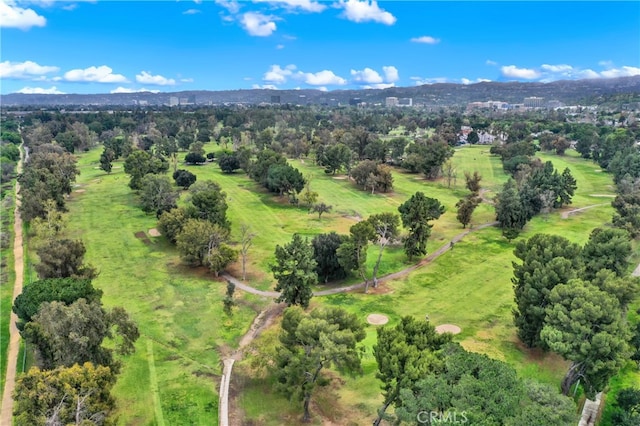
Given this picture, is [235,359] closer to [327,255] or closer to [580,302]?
[327,255]

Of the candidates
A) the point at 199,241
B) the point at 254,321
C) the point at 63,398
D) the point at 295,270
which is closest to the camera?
the point at 63,398

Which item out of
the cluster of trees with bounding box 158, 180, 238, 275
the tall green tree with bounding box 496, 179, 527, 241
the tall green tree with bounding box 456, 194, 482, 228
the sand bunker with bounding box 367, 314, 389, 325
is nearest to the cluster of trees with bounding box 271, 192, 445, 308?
the sand bunker with bounding box 367, 314, 389, 325

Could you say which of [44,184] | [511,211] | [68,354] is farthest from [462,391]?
[44,184]

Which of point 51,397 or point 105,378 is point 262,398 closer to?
point 105,378

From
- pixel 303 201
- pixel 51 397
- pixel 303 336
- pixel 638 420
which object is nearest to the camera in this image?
pixel 51 397

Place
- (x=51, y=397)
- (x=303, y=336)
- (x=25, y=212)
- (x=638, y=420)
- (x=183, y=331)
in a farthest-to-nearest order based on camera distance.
Result: 1. (x=25, y=212)
2. (x=183, y=331)
3. (x=303, y=336)
4. (x=638, y=420)
5. (x=51, y=397)

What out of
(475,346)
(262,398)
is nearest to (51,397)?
(262,398)
